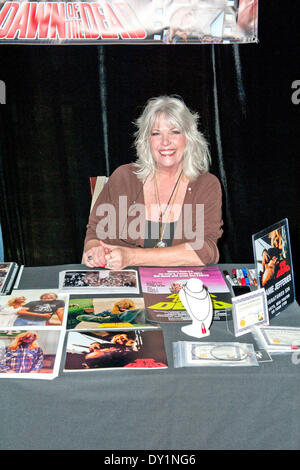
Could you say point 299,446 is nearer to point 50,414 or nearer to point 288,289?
point 288,289

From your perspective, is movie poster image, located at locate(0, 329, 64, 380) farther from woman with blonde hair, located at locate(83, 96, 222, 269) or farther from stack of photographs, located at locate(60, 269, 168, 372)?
woman with blonde hair, located at locate(83, 96, 222, 269)

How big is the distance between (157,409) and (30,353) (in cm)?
36

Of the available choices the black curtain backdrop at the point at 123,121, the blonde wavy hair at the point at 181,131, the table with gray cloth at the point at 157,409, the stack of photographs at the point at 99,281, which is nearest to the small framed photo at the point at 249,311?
the table with gray cloth at the point at 157,409

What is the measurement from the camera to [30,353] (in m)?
1.32

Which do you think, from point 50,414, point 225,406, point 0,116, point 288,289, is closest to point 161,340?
point 225,406

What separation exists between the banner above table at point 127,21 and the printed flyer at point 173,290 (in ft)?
5.76

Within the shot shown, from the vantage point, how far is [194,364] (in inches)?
51.0

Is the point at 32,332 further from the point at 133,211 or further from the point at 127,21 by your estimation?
the point at 127,21

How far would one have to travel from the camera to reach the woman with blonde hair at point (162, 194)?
2.20 metres

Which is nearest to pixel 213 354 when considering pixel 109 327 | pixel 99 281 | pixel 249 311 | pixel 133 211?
pixel 249 311

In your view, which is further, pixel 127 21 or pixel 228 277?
pixel 127 21

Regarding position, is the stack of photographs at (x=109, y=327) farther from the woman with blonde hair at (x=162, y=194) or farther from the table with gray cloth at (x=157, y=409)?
the woman with blonde hair at (x=162, y=194)

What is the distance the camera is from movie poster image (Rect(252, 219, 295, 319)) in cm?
152
